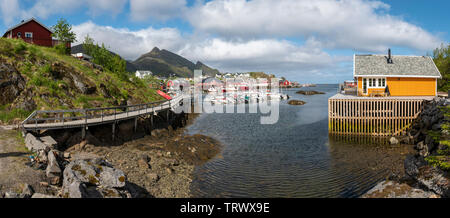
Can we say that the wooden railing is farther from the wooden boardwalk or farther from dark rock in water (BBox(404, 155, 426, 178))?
the wooden boardwalk

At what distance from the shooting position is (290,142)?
2656 centimetres

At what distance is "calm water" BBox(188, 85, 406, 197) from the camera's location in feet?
48.1

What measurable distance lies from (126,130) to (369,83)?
2823 cm

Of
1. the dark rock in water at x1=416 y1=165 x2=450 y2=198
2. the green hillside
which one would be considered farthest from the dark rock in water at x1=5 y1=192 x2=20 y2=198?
the dark rock in water at x1=416 y1=165 x2=450 y2=198

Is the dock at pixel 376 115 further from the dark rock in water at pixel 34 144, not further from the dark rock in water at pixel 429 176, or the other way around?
the dark rock in water at pixel 34 144

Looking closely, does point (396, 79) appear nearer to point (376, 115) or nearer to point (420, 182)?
point (376, 115)

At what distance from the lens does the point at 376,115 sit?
92.8ft

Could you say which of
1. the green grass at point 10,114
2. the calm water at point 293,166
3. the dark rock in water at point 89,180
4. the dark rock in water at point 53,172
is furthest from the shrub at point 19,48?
the dark rock in water at point 89,180

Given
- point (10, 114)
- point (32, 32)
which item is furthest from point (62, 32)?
point (10, 114)

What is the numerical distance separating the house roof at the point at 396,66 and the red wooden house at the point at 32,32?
46.6 meters

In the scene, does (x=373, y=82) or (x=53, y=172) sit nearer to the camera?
(x=53, y=172)

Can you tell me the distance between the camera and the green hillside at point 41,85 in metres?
20.3

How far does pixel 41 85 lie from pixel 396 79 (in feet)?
126
